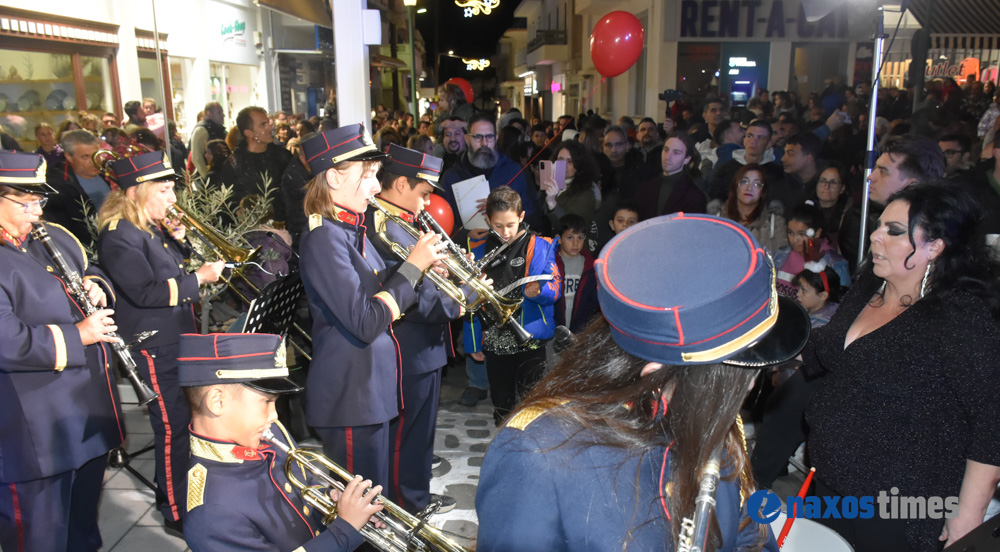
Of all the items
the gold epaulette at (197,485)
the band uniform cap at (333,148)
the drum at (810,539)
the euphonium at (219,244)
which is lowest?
the drum at (810,539)

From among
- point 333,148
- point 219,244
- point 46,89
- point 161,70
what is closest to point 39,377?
point 219,244

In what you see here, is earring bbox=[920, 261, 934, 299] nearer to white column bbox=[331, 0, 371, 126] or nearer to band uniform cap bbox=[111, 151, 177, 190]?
band uniform cap bbox=[111, 151, 177, 190]

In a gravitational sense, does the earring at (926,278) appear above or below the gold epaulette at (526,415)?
above

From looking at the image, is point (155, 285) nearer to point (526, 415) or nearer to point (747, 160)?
point (526, 415)

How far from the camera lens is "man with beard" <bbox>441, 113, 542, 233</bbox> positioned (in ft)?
19.7

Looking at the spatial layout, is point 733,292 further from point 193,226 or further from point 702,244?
point 193,226

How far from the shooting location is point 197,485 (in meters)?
1.97

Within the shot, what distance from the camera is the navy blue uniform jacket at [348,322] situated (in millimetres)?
2648

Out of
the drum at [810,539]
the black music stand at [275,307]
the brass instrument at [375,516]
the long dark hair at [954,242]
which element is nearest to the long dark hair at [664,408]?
the drum at [810,539]

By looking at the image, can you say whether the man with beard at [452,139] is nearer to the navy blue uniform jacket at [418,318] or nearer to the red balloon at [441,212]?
the red balloon at [441,212]

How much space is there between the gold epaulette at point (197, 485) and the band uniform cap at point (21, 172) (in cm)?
157

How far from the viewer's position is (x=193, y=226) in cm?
391

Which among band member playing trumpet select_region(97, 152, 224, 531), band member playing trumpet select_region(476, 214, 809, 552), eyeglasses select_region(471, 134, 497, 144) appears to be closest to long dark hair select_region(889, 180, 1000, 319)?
band member playing trumpet select_region(476, 214, 809, 552)

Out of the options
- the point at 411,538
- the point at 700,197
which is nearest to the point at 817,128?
the point at 700,197
